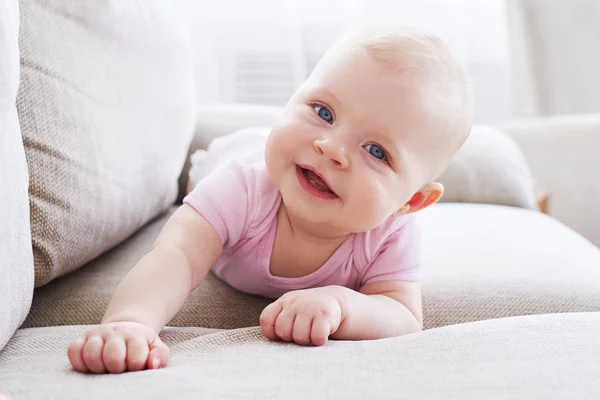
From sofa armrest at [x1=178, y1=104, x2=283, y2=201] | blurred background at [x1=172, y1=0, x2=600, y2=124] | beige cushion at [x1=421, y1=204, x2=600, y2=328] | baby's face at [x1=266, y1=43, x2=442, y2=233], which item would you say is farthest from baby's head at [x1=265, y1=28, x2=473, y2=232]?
blurred background at [x1=172, y1=0, x2=600, y2=124]

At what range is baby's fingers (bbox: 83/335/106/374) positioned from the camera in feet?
2.29

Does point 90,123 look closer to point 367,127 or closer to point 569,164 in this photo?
point 367,127

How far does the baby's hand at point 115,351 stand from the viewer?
2.29ft

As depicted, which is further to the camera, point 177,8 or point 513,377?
point 177,8

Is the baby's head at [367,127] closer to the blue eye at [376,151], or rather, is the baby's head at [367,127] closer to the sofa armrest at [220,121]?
the blue eye at [376,151]

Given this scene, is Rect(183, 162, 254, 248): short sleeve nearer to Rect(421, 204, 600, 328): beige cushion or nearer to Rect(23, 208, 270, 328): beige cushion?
Rect(23, 208, 270, 328): beige cushion

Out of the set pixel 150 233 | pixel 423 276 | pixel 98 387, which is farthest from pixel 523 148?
pixel 98 387

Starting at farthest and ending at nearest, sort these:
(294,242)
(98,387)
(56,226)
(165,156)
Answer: (165,156) → (294,242) → (56,226) → (98,387)

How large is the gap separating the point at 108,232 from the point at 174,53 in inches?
17.5

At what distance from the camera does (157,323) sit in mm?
826

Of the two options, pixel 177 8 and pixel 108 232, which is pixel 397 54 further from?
pixel 177 8

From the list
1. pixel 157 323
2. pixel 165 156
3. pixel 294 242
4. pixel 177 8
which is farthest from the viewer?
pixel 177 8

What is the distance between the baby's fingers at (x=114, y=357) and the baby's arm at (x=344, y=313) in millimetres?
194

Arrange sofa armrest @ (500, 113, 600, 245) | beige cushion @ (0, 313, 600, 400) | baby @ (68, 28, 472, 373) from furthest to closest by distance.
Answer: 1. sofa armrest @ (500, 113, 600, 245)
2. baby @ (68, 28, 472, 373)
3. beige cushion @ (0, 313, 600, 400)
